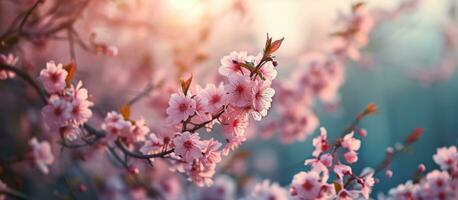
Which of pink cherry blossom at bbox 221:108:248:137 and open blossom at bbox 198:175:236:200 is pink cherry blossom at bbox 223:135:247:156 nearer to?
pink cherry blossom at bbox 221:108:248:137

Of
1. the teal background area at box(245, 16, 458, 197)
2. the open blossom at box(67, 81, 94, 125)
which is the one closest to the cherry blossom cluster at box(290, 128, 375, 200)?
the open blossom at box(67, 81, 94, 125)

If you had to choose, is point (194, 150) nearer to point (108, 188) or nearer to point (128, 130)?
point (128, 130)

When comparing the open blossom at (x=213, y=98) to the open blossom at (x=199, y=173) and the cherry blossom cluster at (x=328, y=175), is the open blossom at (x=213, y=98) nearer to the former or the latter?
the open blossom at (x=199, y=173)

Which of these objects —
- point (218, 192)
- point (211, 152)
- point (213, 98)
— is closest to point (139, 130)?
point (211, 152)

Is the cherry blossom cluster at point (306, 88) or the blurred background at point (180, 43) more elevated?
the blurred background at point (180, 43)

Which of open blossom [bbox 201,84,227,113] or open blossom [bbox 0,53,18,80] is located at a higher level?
open blossom [bbox 0,53,18,80]

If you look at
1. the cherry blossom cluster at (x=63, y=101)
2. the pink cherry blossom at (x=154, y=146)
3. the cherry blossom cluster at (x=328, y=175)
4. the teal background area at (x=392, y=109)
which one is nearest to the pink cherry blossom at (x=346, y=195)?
the cherry blossom cluster at (x=328, y=175)

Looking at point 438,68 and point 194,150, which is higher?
point 438,68

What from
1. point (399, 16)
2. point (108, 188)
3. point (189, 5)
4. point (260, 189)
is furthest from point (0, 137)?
point (399, 16)
